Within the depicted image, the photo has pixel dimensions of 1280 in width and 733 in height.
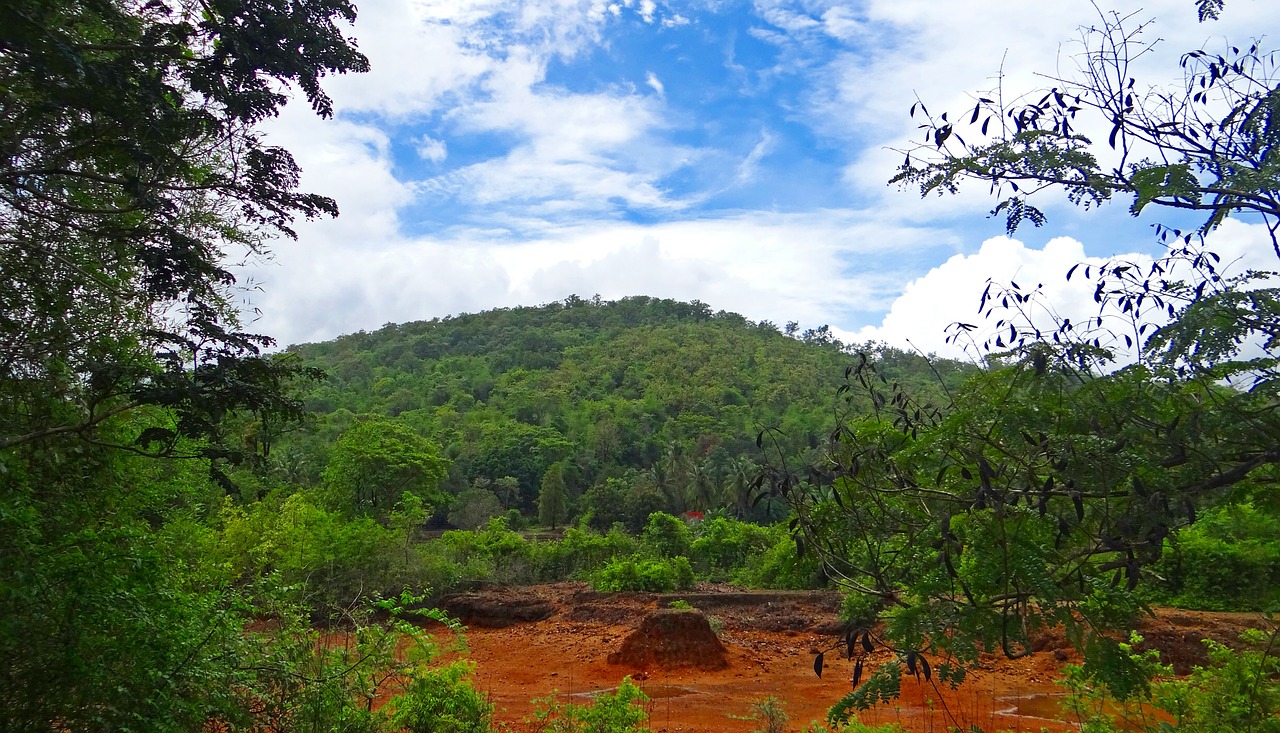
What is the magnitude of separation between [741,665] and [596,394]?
52072 mm

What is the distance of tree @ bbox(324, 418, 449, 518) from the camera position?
972 inches

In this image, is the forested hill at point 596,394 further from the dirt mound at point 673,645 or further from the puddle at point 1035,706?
the puddle at point 1035,706

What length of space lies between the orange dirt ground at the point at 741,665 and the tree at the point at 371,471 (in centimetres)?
918

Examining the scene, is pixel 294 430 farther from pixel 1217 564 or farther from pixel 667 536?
pixel 667 536

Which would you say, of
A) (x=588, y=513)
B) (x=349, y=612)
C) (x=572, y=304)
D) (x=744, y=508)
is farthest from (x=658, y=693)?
(x=572, y=304)

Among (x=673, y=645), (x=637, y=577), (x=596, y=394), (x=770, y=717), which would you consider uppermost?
(x=596, y=394)

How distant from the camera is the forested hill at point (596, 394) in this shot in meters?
45.0

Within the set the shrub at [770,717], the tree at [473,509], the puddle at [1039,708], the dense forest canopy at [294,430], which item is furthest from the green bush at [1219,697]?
the tree at [473,509]

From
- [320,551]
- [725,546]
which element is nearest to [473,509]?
[725,546]

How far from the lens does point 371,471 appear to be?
987 inches

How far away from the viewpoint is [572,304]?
10494 cm

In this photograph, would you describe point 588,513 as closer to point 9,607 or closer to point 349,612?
point 349,612

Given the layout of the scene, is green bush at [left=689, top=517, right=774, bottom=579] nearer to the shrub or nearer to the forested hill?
the forested hill

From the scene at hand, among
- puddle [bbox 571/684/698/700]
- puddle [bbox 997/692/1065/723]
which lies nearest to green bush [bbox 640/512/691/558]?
puddle [bbox 571/684/698/700]
